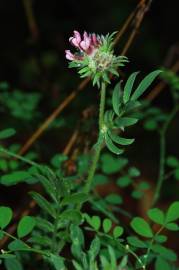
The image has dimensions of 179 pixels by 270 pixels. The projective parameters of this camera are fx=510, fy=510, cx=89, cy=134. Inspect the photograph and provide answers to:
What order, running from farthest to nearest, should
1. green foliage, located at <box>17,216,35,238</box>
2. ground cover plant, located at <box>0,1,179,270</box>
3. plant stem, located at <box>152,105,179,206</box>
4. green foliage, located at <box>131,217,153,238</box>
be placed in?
plant stem, located at <box>152,105,179,206</box>, green foliage, located at <box>131,217,153,238</box>, green foliage, located at <box>17,216,35,238</box>, ground cover plant, located at <box>0,1,179,270</box>

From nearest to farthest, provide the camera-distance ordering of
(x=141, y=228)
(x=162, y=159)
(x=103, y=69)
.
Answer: (x=103, y=69)
(x=141, y=228)
(x=162, y=159)

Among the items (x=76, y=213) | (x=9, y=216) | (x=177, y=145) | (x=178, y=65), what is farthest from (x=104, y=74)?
(x=177, y=145)

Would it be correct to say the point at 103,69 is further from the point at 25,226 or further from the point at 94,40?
the point at 25,226

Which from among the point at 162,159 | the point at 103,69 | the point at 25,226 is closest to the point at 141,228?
the point at 25,226

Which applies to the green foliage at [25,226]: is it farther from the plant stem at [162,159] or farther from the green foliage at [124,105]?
the plant stem at [162,159]

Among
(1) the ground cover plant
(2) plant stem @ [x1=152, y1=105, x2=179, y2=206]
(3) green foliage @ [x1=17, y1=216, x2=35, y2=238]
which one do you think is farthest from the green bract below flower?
(2) plant stem @ [x1=152, y1=105, x2=179, y2=206]

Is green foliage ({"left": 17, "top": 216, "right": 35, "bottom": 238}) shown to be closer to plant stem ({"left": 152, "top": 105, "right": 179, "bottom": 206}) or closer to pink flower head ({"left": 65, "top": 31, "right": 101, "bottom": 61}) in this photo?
pink flower head ({"left": 65, "top": 31, "right": 101, "bottom": 61})

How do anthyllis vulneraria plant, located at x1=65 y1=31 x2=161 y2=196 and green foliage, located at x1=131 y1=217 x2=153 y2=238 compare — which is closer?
anthyllis vulneraria plant, located at x1=65 y1=31 x2=161 y2=196

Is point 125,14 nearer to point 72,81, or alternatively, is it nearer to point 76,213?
point 72,81

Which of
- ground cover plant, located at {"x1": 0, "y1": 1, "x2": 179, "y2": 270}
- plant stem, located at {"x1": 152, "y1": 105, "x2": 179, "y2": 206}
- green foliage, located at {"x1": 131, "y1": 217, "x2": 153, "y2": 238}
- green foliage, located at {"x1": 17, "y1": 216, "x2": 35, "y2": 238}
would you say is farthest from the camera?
plant stem, located at {"x1": 152, "y1": 105, "x2": 179, "y2": 206}

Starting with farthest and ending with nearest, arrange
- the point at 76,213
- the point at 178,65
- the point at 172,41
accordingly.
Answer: the point at 172,41, the point at 178,65, the point at 76,213

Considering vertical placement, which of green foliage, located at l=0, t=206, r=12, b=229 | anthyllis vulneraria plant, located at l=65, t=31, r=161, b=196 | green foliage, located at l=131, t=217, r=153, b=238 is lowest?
green foliage, located at l=131, t=217, r=153, b=238
